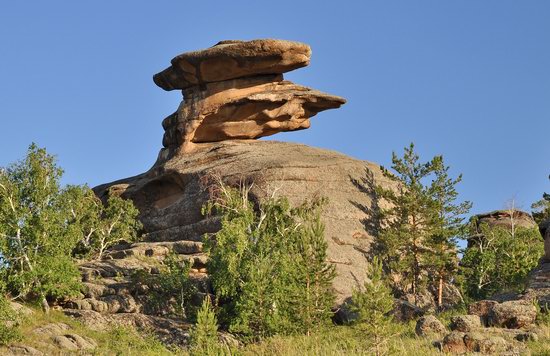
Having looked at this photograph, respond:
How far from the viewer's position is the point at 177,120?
67562mm

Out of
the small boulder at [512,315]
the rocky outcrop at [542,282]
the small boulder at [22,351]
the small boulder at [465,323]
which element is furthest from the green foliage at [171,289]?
the rocky outcrop at [542,282]

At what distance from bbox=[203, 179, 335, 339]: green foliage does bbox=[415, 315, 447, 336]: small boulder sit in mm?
4997

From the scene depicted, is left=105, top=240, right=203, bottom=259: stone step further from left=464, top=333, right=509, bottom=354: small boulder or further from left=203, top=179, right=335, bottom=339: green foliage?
left=464, top=333, right=509, bottom=354: small boulder

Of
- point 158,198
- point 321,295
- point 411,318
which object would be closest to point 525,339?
point 321,295

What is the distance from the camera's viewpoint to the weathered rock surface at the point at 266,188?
170ft

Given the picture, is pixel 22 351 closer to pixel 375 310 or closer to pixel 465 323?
pixel 375 310

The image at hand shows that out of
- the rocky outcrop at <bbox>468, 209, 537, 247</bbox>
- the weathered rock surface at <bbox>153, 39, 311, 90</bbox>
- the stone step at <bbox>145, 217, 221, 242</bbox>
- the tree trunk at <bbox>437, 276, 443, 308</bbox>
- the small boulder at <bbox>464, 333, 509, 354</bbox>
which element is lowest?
the small boulder at <bbox>464, 333, 509, 354</bbox>

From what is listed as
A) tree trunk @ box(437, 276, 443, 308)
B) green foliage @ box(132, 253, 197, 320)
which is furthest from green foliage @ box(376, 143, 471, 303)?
green foliage @ box(132, 253, 197, 320)

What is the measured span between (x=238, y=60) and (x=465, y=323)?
38194mm

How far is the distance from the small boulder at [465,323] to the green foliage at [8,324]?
1790 centimetres

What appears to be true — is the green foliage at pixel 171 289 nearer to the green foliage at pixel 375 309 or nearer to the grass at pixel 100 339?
the grass at pixel 100 339

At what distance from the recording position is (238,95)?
65.8 metres

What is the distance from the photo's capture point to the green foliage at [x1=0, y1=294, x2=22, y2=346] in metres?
31.9

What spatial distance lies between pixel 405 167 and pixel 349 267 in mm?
9983
